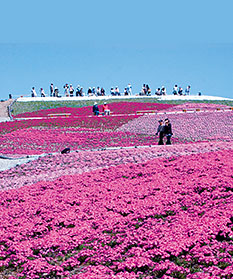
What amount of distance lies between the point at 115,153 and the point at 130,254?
12094 millimetres

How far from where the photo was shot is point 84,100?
59344 millimetres

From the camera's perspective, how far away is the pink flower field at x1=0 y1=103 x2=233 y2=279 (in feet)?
29.8

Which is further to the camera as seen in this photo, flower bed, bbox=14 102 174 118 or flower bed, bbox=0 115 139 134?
flower bed, bbox=14 102 174 118

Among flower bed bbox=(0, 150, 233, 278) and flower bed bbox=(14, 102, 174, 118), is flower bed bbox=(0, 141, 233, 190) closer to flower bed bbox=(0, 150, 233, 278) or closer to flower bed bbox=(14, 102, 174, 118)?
flower bed bbox=(0, 150, 233, 278)

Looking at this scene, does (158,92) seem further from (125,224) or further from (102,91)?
(125,224)

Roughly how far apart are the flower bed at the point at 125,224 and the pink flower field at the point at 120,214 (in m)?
0.03

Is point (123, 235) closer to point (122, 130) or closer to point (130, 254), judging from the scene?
point (130, 254)

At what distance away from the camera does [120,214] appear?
12297 millimetres

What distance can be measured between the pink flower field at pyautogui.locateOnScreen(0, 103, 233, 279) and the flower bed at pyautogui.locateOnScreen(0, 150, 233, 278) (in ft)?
0.08

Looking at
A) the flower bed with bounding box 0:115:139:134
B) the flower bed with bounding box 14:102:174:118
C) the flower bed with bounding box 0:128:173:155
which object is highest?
the flower bed with bounding box 14:102:174:118

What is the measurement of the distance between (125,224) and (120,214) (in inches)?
31.6

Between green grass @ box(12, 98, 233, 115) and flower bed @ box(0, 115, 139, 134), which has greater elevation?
green grass @ box(12, 98, 233, 115)

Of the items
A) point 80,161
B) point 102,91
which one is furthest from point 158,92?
point 80,161

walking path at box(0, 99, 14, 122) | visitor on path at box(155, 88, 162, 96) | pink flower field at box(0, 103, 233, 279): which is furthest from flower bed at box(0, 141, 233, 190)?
visitor on path at box(155, 88, 162, 96)
